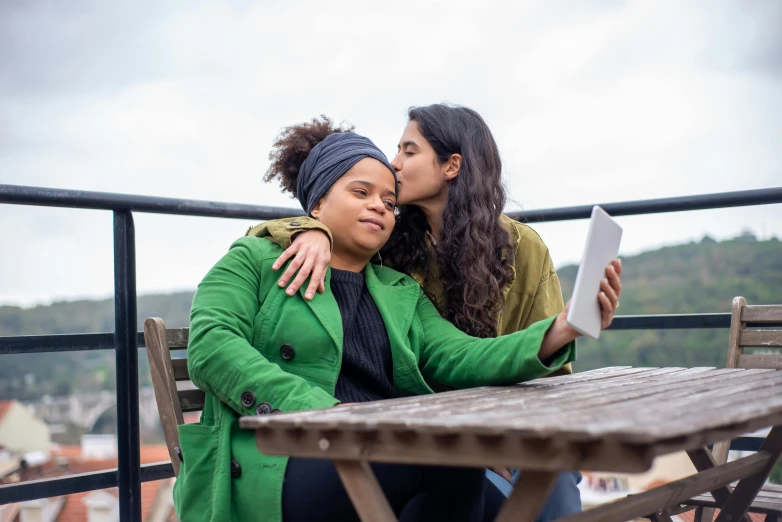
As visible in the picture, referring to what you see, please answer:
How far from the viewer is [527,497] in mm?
990

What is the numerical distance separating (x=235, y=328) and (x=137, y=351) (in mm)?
669

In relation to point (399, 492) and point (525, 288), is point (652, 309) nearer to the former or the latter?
point (525, 288)

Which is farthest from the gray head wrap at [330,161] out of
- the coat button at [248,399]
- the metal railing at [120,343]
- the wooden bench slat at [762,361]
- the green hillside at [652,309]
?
the wooden bench slat at [762,361]

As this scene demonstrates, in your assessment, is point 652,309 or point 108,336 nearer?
point 108,336

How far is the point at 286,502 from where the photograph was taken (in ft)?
4.53

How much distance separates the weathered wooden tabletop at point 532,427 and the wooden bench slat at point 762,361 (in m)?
1.24

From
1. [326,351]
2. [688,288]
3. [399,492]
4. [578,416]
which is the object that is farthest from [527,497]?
[688,288]

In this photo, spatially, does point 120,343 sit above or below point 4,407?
above

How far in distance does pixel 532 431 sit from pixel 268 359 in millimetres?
912

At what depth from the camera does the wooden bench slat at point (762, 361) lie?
2.45 m

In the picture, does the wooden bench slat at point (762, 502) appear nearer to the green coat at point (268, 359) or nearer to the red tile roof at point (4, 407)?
the green coat at point (268, 359)

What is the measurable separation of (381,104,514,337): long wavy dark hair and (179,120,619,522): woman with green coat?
12 centimetres

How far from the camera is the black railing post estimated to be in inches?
80.1

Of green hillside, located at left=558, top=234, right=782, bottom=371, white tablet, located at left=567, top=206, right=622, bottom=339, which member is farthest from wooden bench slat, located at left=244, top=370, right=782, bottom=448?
green hillside, located at left=558, top=234, right=782, bottom=371
